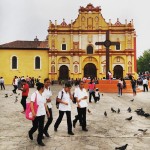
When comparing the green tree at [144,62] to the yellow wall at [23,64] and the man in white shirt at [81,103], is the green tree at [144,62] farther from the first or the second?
the man in white shirt at [81,103]

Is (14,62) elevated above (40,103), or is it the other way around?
(14,62)

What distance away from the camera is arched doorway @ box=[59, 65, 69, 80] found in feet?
149

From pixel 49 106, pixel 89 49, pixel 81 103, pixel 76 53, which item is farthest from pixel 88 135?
pixel 89 49

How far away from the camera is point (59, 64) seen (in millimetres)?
45438

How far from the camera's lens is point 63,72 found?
45.6 m

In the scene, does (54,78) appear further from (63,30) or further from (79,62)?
(63,30)

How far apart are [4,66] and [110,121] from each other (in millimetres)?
36263

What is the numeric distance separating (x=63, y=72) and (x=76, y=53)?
3.52 metres

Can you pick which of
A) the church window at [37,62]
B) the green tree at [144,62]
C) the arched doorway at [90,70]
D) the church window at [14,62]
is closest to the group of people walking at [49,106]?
the arched doorway at [90,70]

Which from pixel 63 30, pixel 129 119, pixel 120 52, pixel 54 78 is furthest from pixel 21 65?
pixel 129 119

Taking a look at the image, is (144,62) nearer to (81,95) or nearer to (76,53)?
(76,53)

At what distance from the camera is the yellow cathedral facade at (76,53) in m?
45.1

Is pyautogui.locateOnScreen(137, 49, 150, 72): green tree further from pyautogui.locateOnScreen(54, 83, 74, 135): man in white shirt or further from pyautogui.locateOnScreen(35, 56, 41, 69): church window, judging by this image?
pyautogui.locateOnScreen(54, 83, 74, 135): man in white shirt

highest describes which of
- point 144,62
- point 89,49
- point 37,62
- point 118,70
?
point 89,49
